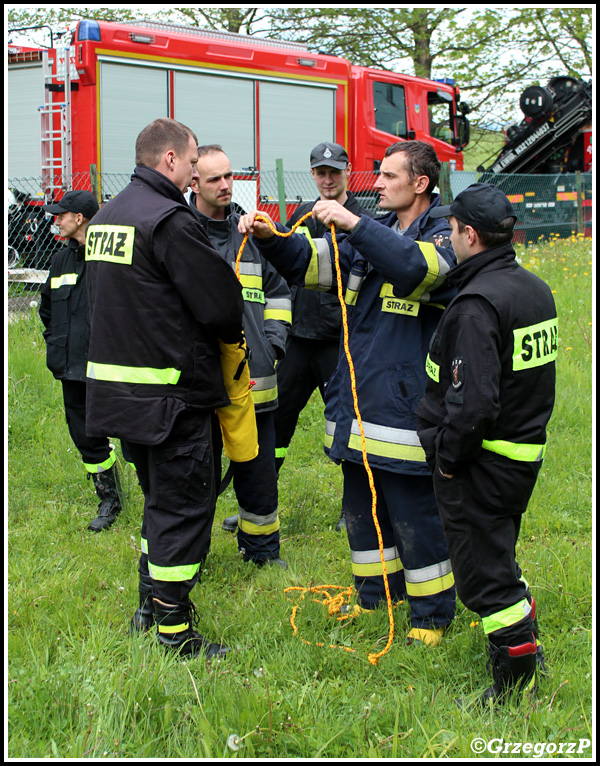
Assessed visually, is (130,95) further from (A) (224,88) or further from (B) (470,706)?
(B) (470,706)

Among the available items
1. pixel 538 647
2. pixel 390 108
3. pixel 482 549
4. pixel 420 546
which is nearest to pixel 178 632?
pixel 420 546

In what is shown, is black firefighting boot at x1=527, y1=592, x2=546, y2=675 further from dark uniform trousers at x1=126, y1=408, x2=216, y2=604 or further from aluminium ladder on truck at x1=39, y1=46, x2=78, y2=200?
aluminium ladder on truck at x1=39, y1=46, x2=78, y2=200

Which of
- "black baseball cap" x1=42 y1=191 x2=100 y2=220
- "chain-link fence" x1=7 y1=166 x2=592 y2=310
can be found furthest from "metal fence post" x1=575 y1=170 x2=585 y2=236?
"black baseball cap" x1=42 y1=191 x2=100 y2=220

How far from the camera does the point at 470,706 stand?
2746 mm

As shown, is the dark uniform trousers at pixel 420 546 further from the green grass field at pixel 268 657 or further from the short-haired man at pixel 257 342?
the short-haired man at pixel 257 342

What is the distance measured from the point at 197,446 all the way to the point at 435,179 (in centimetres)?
161

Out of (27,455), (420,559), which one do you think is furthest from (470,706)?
(27,455)

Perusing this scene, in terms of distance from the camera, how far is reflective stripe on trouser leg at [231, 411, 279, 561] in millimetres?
4172

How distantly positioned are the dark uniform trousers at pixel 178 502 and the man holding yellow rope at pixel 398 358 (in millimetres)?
680

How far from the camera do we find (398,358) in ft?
10.6

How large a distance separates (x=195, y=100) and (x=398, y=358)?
9.73 metres

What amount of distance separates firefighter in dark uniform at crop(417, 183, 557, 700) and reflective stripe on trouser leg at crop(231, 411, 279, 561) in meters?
1.57

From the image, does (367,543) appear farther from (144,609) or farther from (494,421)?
(494,421)

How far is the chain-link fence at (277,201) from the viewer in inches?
334
